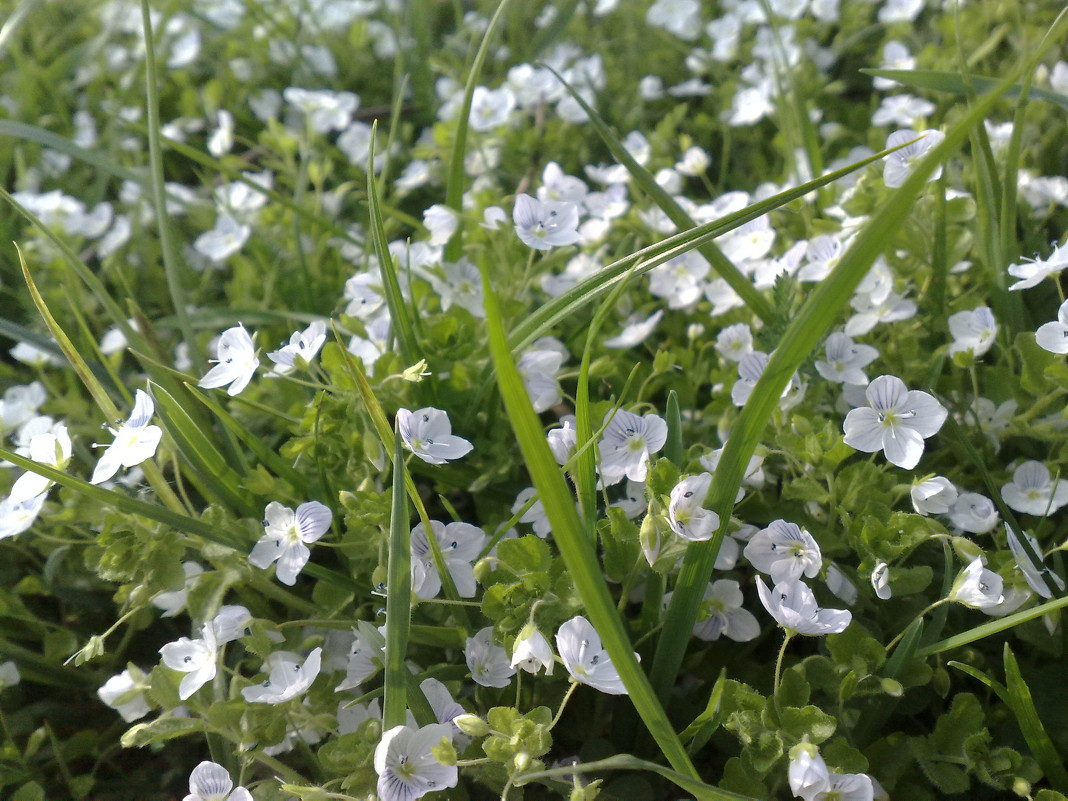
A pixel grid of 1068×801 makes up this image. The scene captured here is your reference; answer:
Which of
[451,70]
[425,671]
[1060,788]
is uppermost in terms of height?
Result: [451,70]

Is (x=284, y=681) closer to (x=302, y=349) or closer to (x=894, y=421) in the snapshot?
(x=302, y=349)

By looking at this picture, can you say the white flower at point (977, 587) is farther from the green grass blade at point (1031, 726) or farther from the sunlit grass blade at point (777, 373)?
the sunlit grass blade at point (777, 373)

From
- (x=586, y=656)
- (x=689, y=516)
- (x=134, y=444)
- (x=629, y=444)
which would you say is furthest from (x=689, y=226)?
(x=134, y=444)

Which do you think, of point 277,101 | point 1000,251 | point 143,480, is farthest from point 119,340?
point 1000,251

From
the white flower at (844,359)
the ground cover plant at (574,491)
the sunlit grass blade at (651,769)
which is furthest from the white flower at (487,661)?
the white flower at (844,359)

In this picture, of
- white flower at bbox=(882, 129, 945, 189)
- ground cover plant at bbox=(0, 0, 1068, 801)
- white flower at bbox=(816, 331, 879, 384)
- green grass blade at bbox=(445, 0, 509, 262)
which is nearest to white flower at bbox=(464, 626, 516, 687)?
ground cover plant at bbox=(0, 0, 1068, 801)

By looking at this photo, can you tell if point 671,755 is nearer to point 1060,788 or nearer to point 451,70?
point 1060,788
